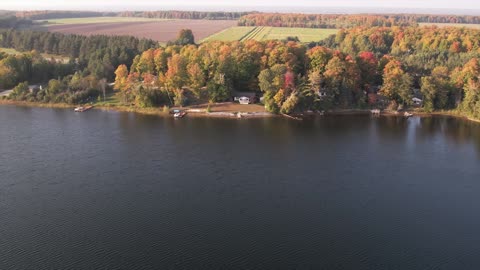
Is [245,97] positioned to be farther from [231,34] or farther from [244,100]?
[231,34]

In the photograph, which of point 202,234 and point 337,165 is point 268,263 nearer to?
point 202,234

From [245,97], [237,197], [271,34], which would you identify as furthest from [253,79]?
[271,34]

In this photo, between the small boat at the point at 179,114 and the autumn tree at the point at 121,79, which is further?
the autumn tree at the point at 121,79

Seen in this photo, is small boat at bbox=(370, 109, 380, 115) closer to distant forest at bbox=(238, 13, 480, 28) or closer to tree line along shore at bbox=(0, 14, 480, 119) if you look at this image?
tree line along shore at bbox=(0, 14, 480, 119)

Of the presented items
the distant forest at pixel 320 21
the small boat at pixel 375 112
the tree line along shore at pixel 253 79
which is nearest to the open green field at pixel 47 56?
the tree line along shore at pixel 253 79

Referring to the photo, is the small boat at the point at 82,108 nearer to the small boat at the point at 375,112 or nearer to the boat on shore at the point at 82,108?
the boat on shore at the point at 82,108

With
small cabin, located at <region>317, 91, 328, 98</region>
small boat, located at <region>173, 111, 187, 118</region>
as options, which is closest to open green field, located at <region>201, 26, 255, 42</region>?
small boat, located at <region>173, 111, 187, 118</region>
